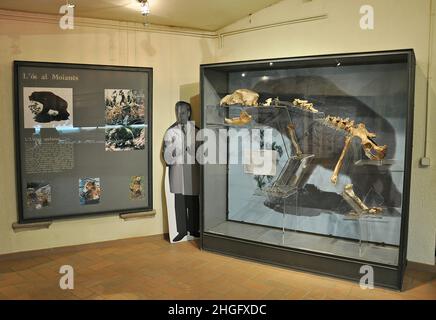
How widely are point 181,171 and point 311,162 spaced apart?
1576 millimetres

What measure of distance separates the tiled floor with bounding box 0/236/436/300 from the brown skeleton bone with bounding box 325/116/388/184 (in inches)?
44.8

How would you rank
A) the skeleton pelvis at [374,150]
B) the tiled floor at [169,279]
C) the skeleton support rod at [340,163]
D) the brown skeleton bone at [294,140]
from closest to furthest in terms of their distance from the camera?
the tiled floor at [169,279]
the skeleton pelvis at [374,150]
the skeleton support rod at [340,163]
the brown skeleton bone at [294,140]

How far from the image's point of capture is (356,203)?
151 inches

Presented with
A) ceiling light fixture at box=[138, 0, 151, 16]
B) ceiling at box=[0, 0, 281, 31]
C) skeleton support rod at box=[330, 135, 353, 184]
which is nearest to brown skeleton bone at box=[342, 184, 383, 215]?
skeleton support rod at box=[330, 135, 353, 184]

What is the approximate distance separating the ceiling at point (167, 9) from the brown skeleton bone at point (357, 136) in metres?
1.61

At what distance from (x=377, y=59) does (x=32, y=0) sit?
3344 mm

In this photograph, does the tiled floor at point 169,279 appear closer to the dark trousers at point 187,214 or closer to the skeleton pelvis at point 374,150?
the dark trousers at point 187,214

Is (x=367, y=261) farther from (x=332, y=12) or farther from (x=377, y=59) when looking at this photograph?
(x=332, y=12)

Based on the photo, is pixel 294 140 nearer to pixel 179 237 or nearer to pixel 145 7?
pixel 179 237

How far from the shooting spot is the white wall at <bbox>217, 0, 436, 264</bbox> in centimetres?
370

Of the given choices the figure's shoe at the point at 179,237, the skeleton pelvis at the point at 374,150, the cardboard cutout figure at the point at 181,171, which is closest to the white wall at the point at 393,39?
the skeleton pelvis at the point at 374,150

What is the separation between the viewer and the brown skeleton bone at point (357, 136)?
3.67 meters

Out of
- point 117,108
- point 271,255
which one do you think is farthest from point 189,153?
point 271,255

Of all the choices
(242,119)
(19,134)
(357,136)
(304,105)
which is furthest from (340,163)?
(19,134)
